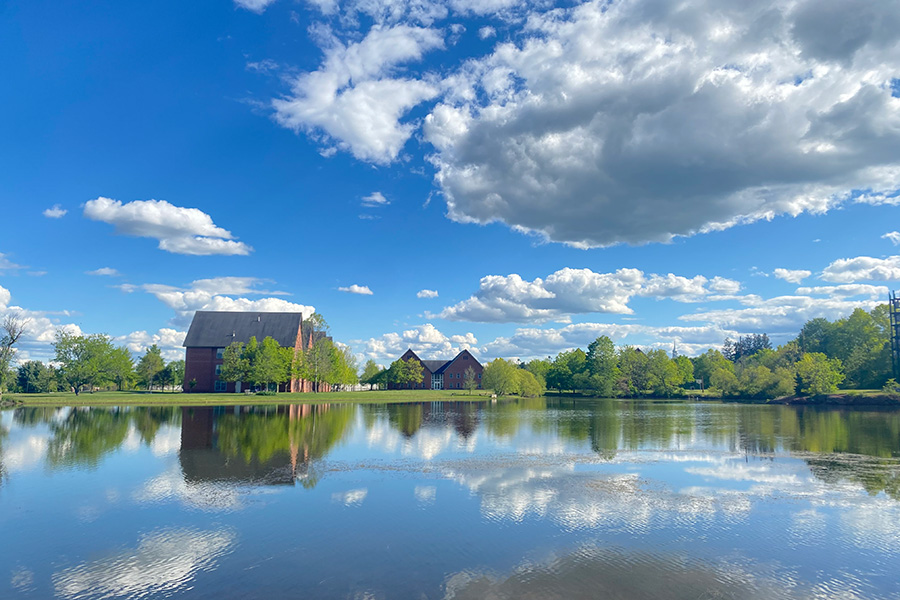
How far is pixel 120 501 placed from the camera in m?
16.9

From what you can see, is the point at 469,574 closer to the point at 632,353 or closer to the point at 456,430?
the point at 456,430

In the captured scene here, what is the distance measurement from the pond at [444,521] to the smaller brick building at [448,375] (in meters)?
115

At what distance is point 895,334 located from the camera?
8825 centimetres

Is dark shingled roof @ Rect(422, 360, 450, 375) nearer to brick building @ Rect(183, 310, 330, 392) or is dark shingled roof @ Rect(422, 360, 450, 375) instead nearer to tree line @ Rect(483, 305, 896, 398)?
tree line @ Rect(483, 305, 896, 398)

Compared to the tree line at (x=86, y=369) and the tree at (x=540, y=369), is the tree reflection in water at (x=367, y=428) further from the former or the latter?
the tree at (x=540, y=369)

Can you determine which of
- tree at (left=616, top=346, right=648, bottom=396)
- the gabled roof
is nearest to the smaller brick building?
the gabled roof

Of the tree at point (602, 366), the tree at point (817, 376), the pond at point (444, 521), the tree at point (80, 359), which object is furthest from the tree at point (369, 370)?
the pond at point (444, 521)

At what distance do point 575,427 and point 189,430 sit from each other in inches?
1133

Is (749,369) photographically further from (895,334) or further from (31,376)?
(31,376)

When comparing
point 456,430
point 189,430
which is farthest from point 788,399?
point 189,430

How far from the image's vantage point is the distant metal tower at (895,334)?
86.0 m

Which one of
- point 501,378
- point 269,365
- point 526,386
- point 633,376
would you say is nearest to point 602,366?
point 633,376

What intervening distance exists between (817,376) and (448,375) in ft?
285

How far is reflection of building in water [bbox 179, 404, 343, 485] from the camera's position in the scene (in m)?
20.9
